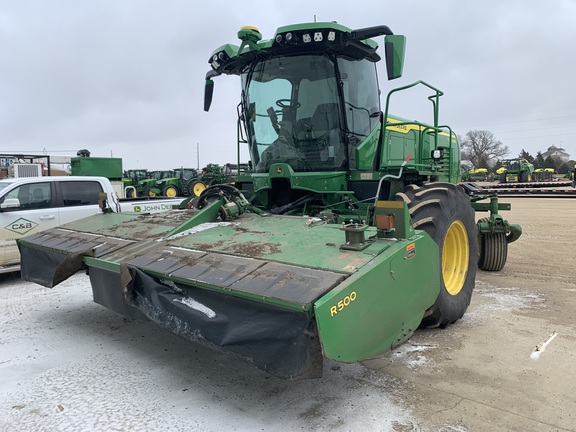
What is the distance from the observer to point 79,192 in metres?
7.50

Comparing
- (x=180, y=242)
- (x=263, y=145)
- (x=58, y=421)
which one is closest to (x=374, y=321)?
(x=180, y=242)

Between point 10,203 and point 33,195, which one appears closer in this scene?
point 10,203

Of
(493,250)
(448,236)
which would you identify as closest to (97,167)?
(493,250)

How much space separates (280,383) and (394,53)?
122 inches

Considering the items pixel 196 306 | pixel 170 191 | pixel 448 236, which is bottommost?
pixel 196 306

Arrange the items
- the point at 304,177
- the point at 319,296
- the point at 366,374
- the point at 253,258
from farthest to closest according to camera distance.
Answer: the point at 304,177 → the point at 366,374 → the point at 253,258 → the point at 319,296

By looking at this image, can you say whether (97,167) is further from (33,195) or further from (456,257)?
(456,257)

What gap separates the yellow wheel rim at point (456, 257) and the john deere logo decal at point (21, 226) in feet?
20.2

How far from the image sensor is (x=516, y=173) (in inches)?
1379

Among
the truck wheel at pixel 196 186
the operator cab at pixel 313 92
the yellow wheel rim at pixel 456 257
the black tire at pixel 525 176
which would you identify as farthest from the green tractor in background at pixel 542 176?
the operator cab at pixel 313 92

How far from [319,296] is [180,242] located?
5.64ft

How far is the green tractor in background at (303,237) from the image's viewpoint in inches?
99.0

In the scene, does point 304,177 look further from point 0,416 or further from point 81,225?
point 0,416

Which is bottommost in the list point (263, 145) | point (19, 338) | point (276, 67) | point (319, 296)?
point (19, 338)
